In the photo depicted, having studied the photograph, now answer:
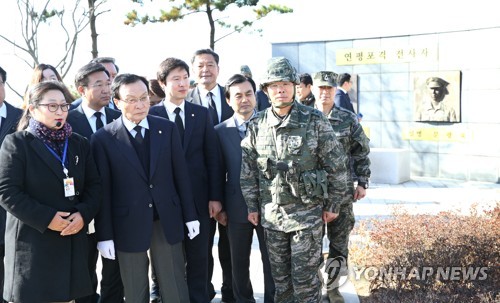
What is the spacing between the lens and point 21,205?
112 inches

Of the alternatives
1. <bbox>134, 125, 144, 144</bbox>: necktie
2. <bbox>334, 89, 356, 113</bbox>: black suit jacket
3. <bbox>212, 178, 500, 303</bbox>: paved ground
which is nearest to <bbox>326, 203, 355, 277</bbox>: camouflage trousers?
<bbox>134, 125, 144, 144</bbox>: necktie

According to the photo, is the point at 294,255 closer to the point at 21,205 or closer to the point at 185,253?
the point at 185,253

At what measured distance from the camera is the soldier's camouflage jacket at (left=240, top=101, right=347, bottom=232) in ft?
10.9

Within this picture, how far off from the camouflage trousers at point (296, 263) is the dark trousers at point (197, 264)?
597mm

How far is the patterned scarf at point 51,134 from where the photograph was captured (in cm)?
302

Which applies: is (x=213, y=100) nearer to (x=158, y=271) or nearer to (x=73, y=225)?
(x=158, y=271)

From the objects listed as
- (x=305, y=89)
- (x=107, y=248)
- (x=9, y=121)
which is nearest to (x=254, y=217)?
(x=107, y=248)

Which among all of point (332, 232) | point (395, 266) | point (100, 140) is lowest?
point (395, 266)

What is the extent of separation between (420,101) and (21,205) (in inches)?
370

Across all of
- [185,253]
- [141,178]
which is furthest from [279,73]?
[185,253]

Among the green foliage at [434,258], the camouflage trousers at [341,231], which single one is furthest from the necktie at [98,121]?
the green foliage at [434,258]

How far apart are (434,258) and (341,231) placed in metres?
0.73

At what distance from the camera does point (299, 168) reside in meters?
3.35

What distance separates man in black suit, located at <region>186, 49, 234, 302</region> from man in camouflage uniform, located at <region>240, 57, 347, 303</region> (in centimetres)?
88
